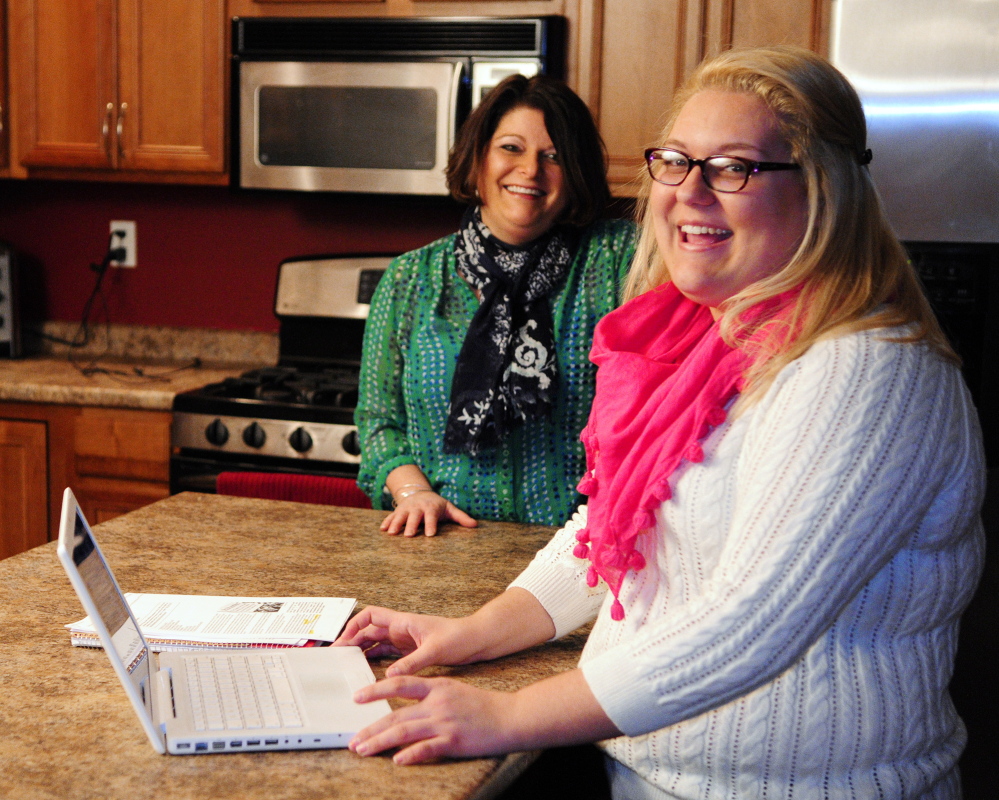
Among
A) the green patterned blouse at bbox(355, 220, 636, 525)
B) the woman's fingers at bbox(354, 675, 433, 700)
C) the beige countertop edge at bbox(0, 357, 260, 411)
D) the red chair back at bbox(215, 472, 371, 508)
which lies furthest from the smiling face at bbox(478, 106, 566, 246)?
the beige countertop edge at bbox(0, 357, 260, 411)

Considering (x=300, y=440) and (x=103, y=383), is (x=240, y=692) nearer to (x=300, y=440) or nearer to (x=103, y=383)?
(x=300, y=440)

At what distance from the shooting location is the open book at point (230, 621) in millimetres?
1217

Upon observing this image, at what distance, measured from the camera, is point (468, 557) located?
1597 millimetres

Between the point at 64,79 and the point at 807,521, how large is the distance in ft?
10.5

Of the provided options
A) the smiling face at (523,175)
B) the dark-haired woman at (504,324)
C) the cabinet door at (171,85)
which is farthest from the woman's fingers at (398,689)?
the cabinet door at (171,85)

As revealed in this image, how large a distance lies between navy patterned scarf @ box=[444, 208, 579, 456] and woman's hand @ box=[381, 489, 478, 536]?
0.77 feet

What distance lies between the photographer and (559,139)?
2.07 m

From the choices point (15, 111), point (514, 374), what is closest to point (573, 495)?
point (514, 374)

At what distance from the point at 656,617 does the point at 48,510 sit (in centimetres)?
261

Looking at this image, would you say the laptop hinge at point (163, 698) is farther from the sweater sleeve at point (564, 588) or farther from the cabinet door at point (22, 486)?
the cabinet door at point (22, 486)

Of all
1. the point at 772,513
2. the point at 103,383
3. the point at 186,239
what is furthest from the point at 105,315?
the point at 772,513

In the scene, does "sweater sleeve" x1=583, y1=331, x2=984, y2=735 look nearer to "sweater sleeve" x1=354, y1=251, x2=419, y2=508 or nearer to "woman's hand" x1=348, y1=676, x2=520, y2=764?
"woman's hand" x1=348, y1=676, x2=520, y2=764

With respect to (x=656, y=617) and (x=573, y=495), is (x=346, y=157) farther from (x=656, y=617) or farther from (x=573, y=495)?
(x=656, y=617)

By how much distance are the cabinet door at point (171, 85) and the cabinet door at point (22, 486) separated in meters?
0.92
